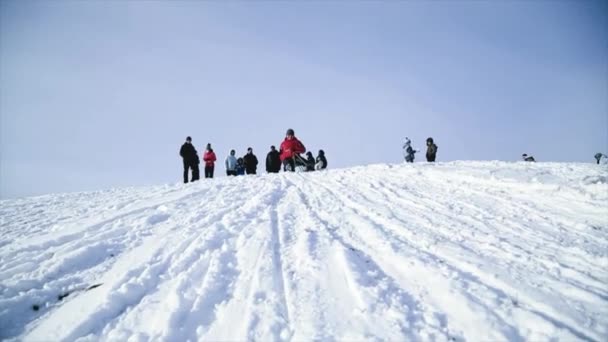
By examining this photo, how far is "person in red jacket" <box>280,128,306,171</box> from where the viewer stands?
14.5 m

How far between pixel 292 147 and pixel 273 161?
182 centimetres

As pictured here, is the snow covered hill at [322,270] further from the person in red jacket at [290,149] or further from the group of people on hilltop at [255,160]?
the person in red jacket at [290,149]

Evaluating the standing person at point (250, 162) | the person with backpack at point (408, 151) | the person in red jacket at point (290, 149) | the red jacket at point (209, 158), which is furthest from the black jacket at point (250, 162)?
the person with backpack at point (408, 151)

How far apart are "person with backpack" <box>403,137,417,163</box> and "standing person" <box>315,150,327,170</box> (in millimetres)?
4339

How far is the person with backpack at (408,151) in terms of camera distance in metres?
16.9

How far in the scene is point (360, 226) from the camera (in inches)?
211

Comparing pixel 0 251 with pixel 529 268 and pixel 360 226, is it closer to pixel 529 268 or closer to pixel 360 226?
pixel 360 226

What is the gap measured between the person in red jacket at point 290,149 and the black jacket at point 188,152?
157 inches

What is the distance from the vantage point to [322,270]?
3748 mm

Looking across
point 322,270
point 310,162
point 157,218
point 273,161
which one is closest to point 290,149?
point 273,161

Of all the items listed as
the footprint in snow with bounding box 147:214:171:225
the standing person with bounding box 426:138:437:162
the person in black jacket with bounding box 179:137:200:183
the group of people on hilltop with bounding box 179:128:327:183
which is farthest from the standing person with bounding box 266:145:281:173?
the footprint in snow with bounding box 147:214:171:225

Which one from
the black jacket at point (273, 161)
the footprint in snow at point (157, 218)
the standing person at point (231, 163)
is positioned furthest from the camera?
the standing person at point (231, 163)

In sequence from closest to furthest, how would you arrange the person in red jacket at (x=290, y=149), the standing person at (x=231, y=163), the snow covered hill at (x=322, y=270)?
the snow covered hill at (x=322, y=270) < the person in red jacket at (x=290, y=149) < the standing person at (x=231, y=163)

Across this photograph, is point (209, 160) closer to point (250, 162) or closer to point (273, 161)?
point (250, 162)
